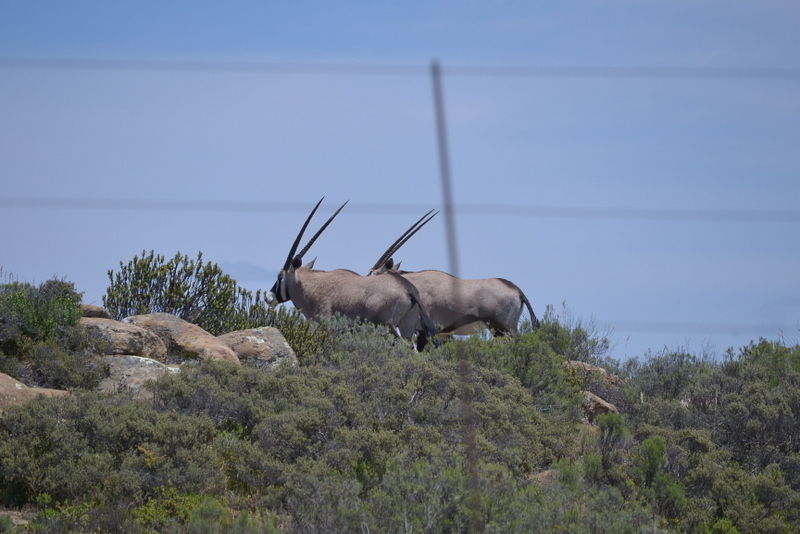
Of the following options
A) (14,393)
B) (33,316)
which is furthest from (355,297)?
(14,393)

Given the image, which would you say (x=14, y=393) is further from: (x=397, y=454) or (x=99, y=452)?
(x=397, y=454)

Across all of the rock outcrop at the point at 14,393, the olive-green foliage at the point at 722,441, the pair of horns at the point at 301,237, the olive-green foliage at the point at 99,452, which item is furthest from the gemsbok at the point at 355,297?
the olive-green foliage at the point at 99,452

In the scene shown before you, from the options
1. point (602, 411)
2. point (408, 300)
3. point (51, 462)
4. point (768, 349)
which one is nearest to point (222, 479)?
point (51, 462)

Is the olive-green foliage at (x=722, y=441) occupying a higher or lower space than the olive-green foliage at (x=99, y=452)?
lower

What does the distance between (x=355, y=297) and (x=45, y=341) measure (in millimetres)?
5483

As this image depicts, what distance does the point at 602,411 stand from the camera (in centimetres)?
1151

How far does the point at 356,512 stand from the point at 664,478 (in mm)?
3304

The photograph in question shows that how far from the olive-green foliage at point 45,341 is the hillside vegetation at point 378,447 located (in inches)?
1.0

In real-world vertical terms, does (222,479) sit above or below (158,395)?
below

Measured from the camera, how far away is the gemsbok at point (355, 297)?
47.4 feet

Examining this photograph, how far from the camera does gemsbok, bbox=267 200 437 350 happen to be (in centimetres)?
1446

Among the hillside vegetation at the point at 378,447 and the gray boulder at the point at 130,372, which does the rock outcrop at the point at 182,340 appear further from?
the hillside vegetation at the point at 378,447

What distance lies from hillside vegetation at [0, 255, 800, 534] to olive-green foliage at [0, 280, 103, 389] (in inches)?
1.0

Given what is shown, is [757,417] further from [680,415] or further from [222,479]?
[222,479]
